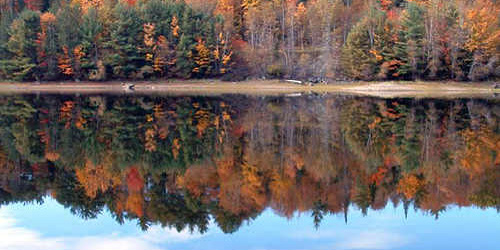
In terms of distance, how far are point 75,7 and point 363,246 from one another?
84.3 m

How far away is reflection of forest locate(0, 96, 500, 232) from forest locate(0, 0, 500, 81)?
144 feet

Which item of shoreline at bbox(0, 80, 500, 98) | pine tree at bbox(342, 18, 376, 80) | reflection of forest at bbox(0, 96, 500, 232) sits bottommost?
shoreline at bbox(0, 80, 500, 98)

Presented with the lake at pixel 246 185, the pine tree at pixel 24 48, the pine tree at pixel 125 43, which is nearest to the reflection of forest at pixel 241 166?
the lake at pixel 246 185

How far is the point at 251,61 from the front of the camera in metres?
85.6

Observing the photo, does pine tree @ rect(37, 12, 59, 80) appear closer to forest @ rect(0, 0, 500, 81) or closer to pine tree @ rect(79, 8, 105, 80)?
forest @ rect(0, 0, 500, 81)

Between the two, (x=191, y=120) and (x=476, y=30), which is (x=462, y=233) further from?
(x=476, y=30)

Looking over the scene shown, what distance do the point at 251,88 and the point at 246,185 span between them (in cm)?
6152

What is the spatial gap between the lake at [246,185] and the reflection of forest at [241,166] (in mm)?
64

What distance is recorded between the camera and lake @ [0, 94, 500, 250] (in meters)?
12.1

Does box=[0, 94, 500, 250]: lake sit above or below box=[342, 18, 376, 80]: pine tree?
below

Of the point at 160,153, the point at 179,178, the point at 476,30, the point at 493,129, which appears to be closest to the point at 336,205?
the point at 179,178

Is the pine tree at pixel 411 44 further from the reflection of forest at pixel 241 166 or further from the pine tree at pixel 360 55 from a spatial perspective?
the reflection of forest at pixel 241 166

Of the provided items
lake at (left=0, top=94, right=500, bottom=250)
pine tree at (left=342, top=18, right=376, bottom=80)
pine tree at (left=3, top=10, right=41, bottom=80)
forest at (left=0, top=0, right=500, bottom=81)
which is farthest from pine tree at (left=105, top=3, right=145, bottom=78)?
lake at (left=0, top=94, right=500, bottom=250)

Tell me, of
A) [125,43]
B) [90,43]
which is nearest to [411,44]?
[125,43]
